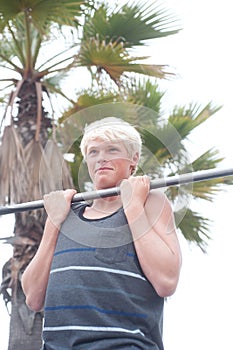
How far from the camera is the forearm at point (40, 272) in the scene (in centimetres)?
186

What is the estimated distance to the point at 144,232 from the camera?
5.80ft

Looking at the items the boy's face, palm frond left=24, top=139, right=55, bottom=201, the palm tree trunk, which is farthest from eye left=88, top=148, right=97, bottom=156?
the palm tree trunk

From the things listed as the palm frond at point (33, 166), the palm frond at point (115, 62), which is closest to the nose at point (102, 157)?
the palm frond at point (33, 166)

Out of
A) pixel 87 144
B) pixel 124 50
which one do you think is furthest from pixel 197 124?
pixel 87 144

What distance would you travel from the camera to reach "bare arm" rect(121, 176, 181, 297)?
1.73 meters

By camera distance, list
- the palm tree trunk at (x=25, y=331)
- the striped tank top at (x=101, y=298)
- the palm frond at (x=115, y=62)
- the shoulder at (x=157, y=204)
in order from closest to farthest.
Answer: the striped tank top at (x=101, y=298)
the shoulder at (x=157, y=204)
the palm tree trunk at (x=25, y=331)
the palm frond at (x=115, y=62)

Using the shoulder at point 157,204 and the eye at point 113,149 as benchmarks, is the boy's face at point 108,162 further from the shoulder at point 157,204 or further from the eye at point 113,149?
the shoulder at point 157,204

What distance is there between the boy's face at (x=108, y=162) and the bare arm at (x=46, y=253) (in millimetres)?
87

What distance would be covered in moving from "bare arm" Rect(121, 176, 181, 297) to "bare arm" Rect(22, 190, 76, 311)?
0.60ft

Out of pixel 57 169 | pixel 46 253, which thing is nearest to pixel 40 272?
pixel 46 253

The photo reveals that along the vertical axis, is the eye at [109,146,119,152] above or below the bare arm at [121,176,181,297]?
above

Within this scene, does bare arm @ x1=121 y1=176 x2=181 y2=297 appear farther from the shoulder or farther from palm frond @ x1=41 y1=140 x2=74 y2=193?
palm frond @ x1=41 y1=140 x2=74 y2=193

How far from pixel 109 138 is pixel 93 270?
353 millimetres

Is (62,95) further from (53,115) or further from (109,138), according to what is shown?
(109,138)
